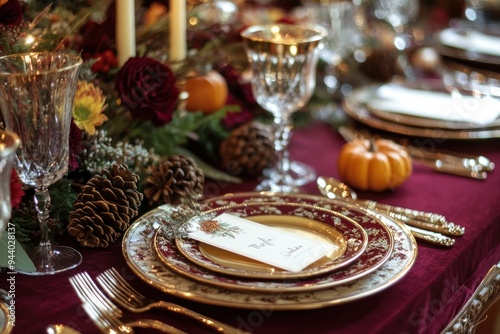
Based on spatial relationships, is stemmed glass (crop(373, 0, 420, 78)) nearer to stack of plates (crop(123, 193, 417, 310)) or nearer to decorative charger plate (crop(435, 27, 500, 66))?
decorative charger plate (crop(435, 27, 500, 66))

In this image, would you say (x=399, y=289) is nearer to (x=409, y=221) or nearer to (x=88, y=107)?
(x=409, y=221)

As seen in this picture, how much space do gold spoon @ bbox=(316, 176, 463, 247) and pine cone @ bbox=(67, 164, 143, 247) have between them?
0.30m

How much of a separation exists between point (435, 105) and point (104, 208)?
30.1 inches

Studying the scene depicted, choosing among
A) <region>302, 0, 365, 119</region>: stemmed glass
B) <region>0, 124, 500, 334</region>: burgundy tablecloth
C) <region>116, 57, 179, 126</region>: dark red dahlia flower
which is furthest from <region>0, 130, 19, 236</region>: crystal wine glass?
<region>302, 0, 365, 119</region>: stemmed glass

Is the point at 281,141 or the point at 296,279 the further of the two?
the point at 281,141

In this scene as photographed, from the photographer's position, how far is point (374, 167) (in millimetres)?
1083

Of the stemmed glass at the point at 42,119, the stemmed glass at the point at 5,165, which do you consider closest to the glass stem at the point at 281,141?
the stemmed glass at the point at 42,119

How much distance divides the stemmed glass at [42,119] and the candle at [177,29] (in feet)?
1.21

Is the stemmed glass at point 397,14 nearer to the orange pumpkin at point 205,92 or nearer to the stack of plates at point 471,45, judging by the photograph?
the stack of plates at point 471,45

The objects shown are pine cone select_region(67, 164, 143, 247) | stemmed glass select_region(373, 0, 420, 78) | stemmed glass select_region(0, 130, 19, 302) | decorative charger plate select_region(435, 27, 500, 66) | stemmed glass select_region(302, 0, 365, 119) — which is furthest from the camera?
stemmed glass select_region(373, 0, 420, 78)

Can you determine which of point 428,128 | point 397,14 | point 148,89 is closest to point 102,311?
point 148,89

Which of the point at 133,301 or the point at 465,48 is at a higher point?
the point at 465,48

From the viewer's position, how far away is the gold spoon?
0.91m

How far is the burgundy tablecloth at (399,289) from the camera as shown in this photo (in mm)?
717
